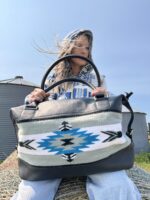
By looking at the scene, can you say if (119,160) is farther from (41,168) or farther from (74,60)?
(74,60)

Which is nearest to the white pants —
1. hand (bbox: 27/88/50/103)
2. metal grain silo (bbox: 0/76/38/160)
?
hand (bbox: 27/88/50/103)

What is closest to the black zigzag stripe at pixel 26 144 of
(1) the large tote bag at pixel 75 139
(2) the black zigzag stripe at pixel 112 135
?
(1) the large tote bag at pixel 75 139

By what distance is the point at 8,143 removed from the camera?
16.7 meters

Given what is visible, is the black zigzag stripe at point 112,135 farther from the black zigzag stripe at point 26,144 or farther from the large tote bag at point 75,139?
the black zigzag stripe at point 26,144

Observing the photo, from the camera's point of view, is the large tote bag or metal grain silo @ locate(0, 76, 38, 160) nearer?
the large tote bag

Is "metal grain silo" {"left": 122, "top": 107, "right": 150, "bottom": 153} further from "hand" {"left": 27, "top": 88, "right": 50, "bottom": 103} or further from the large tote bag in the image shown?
the large tote bag

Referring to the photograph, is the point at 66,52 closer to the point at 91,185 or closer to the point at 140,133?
the point at 91,185

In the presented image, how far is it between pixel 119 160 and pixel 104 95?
0.32 meters

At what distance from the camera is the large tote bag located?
220 cm

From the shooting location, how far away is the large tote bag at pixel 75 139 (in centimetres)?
220

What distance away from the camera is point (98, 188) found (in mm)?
2223

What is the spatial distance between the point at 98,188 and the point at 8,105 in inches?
584

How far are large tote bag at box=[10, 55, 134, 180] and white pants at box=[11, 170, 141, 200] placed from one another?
4 centimetres

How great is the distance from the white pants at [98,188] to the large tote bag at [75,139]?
38 millimetres
